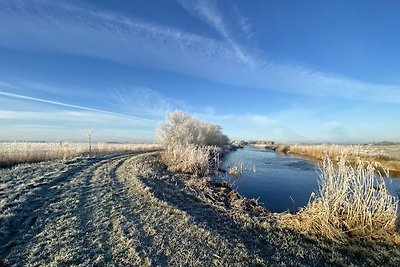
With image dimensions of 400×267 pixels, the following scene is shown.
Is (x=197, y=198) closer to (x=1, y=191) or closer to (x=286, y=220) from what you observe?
(x=286, y=220)

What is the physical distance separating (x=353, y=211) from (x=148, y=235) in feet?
17.1

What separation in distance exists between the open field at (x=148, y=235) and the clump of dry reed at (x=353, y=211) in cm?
50

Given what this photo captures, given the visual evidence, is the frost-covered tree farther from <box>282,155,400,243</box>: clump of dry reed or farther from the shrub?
<box>282,155,400,243</box>: clump of dry reed

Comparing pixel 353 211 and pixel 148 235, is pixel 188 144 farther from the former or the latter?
pixel 148 235

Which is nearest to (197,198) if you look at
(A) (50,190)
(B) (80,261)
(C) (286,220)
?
(C) (286,220)

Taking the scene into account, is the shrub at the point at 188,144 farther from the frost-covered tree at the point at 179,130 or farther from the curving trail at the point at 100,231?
the curving trail at the point at 100,231

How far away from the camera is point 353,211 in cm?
768

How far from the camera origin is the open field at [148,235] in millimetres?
5477

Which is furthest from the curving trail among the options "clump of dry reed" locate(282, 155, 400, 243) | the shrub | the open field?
the shrub

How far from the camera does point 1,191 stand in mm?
9969

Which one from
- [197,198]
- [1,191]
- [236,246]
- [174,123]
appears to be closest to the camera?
[236,246]

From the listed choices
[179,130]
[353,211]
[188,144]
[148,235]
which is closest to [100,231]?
[148,235]

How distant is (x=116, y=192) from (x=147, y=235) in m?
4.44

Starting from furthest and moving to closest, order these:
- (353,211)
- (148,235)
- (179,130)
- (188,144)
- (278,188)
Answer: (179,130) → (188,144) → (278,188) → (353,211) → (148,235)
